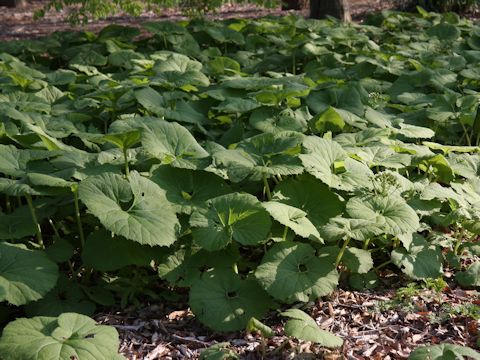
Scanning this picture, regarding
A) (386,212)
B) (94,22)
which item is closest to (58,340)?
(386,212)

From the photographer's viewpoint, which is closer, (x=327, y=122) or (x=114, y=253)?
(x=114, y=253)

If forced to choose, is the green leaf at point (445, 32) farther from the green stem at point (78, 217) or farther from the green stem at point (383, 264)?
the green stem at point (78, 217)

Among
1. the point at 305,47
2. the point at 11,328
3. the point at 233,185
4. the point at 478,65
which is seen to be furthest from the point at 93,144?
the point at 478,65

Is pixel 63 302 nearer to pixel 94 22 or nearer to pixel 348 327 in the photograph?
pixel 348 327

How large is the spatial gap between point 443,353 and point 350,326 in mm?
545

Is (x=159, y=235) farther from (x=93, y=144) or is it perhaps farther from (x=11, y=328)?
(x=93, y=144)

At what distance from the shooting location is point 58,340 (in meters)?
2.11

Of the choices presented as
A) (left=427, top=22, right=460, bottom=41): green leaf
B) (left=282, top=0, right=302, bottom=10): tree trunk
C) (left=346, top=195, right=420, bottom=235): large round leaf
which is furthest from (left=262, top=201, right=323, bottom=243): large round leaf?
(left=282, top=0, right=302, bottom=10): tree trunk

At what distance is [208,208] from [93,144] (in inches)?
47.9

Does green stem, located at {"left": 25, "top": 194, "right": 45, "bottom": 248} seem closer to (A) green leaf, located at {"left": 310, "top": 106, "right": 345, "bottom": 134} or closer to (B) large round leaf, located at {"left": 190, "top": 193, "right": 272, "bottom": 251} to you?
(B) large round leaf, located at {"left": 190, "top": 193, "right": 272, "bottom": 251}

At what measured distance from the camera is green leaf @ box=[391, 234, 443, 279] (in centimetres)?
279

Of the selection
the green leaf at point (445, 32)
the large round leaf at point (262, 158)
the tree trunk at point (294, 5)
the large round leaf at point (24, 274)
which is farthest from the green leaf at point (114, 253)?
the tree trunk at point (294, 5)

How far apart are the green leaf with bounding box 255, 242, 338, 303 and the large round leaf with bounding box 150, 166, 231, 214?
1.49ft

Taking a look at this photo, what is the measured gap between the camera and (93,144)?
12.0 feet
